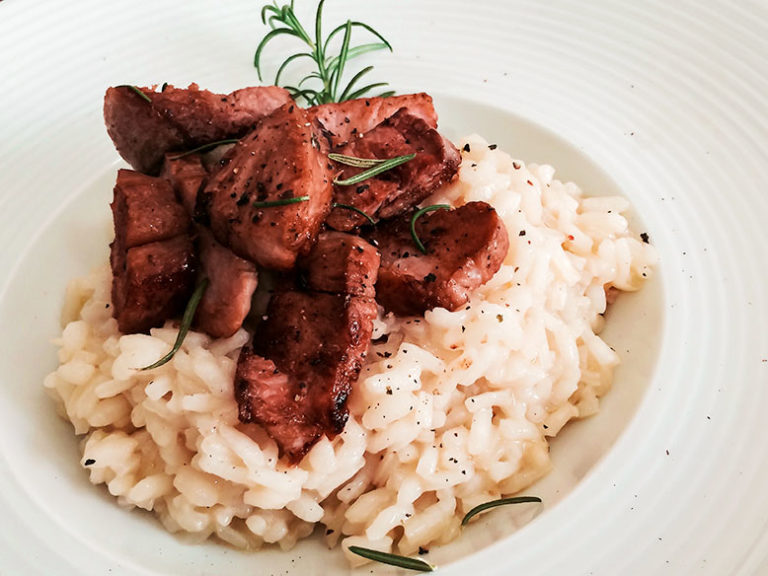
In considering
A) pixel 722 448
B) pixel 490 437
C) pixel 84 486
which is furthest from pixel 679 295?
pixel 84 486

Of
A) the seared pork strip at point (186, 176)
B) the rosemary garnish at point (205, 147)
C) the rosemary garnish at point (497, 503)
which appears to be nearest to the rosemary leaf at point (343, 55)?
the rosemary garnish at point (205, 147)

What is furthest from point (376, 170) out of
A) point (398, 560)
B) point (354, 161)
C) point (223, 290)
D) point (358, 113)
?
point (398, 560)

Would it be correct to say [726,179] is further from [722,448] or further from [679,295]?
[722,448]

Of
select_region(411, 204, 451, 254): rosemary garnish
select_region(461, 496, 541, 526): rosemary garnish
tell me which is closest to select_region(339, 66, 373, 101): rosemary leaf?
select_region(411, 204, 451, 254): rosemary garnish

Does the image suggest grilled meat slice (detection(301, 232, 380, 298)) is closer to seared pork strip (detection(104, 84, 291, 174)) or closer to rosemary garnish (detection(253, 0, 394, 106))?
seared pork strip (detection(104, 84, 291, 174))

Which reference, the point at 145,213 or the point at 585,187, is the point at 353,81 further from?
the point at 145,213

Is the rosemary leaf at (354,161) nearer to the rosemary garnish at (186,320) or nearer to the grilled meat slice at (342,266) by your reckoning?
the grilled meat slice at (342,266)
